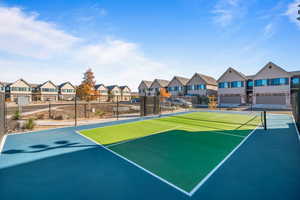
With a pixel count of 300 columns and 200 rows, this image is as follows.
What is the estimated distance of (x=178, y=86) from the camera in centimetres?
4197

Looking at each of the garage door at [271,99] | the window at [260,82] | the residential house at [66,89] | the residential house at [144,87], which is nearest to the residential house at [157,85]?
the residential house at [144,87]

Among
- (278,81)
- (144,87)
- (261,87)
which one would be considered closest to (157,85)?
(144,87)

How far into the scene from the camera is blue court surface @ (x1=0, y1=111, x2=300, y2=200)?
2.91 metres

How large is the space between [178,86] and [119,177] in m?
39.9

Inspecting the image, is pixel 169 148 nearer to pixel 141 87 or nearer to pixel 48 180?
pixel 48 180

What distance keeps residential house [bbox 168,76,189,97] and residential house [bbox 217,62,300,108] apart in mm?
9831

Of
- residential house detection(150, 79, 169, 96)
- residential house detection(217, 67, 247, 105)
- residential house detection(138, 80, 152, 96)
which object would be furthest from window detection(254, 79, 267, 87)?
residential house detection(138, 80, 152, 96)

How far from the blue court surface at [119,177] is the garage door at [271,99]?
28.3 meters

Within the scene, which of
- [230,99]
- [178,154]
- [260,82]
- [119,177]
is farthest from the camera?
[230,99]

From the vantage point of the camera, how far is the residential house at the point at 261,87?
86.7ft

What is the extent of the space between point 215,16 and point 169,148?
401 inches

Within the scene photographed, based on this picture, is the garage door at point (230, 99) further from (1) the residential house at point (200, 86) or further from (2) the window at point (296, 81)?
(2) the window at point (296, 81)

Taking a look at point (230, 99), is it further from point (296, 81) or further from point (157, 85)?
point (157, 85)

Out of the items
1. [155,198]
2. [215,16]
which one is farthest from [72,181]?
[215,16]
